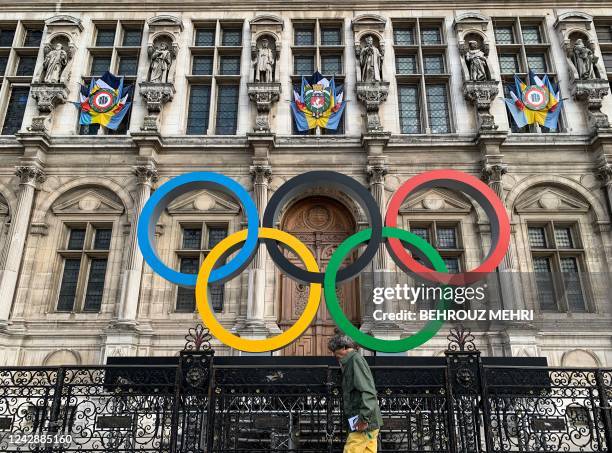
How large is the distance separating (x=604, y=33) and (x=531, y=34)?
120 inches

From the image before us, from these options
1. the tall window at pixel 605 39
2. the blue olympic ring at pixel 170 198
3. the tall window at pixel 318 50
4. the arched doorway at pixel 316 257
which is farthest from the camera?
the tall window at pixel 318 50

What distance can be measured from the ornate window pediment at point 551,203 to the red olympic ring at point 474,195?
4.68 meters

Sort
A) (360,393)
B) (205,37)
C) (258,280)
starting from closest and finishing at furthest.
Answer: (360,393) → (258,280) → (205,37)

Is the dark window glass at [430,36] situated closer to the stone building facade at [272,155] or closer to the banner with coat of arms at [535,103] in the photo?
the stone building facade at [272,155]

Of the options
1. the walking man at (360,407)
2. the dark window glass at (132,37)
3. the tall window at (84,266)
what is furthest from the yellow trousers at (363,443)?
the dark window glass at (132,37)

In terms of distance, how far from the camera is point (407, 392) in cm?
827

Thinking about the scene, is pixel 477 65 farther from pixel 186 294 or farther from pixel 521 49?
pixel 186 294

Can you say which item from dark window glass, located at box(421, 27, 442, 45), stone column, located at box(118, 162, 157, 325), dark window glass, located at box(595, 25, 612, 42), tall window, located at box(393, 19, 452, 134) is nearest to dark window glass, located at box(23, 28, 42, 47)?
stone column, located at box(118, 162, 157, 325)

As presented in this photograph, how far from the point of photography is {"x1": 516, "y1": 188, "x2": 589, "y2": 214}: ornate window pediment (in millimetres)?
16875

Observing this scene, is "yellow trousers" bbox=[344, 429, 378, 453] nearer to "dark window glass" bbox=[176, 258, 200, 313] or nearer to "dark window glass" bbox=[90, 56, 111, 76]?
"dark window glass" bbox=[176, 258, 200, 313]

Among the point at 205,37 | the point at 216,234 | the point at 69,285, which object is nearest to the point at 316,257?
the point at 216,234

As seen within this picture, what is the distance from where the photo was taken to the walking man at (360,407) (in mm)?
6215

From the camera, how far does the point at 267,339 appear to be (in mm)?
11914

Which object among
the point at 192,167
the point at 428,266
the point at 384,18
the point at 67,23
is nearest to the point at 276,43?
the point at 384,18
